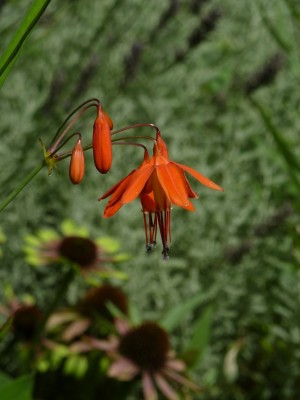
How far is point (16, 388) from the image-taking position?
1215 mm

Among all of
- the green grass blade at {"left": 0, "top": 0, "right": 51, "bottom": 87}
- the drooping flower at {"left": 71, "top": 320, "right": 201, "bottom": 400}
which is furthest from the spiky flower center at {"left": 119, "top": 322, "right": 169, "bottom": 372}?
the green grass blade at {"left": 0, "top": 0, "right": 51, "bottom": 87}

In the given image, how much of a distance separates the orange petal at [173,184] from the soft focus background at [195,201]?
1169 millimetres

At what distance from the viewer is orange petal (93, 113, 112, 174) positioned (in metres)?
0.82

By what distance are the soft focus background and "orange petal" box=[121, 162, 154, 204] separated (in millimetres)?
1168

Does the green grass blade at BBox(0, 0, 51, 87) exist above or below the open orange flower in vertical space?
above

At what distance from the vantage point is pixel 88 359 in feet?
6.61

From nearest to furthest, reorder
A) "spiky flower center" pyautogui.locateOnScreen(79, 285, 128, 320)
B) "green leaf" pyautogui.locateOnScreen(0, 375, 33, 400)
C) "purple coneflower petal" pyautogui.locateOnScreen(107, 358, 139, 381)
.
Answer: "green leaf" pyautogui.locateOnScreen(0, 375, 33, 400) → "purple coneflower petal" pyautogui.locateOnScreen(107, 358, 139, 381) → "spiky flower center" pyautogui.locateOnScreen(79, 285, 128, 320)

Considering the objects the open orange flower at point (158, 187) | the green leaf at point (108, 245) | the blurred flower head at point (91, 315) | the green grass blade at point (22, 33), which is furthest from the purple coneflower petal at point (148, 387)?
the green grass blade at point (22, 33)

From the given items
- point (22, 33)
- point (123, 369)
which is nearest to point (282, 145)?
point (22, 33)

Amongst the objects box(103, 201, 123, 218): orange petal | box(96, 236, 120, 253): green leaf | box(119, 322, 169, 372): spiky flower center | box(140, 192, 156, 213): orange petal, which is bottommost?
box(119, 322, 169, 372): spiky flower center

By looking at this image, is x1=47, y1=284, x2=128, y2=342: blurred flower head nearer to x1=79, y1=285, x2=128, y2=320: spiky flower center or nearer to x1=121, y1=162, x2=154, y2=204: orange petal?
x1=79, y1=285, x2=128, y2=320: spiky flower center

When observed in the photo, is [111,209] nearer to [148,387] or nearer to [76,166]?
[76,166]

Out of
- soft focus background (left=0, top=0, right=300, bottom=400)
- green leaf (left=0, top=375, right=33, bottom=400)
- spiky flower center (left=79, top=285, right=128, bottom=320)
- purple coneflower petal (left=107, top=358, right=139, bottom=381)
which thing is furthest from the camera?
soft focus background (left=0, top=0, right=300, bottom=400)

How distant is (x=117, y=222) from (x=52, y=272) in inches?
10.6
